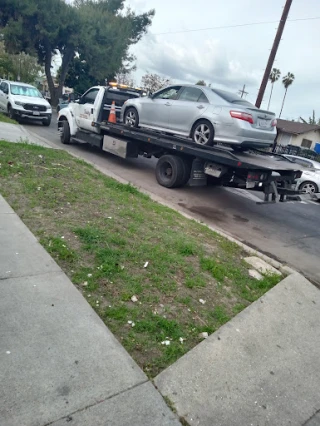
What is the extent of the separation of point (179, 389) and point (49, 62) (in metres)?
36.4

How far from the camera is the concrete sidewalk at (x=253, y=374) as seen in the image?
2363mm

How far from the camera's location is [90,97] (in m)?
11.3

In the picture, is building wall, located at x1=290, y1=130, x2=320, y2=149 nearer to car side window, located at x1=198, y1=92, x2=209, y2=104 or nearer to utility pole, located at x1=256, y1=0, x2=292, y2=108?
utility pole, located at x1=256, y1=0, x2=292, y2=108

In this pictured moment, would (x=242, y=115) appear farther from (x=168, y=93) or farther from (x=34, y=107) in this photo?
(x=34, y=107)

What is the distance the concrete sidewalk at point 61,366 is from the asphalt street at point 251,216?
3.58 metres

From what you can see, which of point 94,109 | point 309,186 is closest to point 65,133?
point 94,109

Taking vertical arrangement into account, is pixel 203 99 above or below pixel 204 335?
above

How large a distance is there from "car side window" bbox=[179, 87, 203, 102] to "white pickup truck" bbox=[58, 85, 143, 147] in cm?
314

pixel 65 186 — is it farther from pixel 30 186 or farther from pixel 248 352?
pixel 248 352

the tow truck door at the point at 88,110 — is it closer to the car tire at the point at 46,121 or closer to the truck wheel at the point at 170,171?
the truck wheel at the point at 170,171

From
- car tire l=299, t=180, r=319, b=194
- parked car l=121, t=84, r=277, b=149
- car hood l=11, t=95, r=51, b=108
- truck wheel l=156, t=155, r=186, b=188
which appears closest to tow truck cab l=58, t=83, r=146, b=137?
parked car l=121, t=84, r=277, b=149

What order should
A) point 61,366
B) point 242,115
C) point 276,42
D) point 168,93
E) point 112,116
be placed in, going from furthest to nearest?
point 276,42 < point 112,116 < point 168,93 < point 242,115 < point 61,366

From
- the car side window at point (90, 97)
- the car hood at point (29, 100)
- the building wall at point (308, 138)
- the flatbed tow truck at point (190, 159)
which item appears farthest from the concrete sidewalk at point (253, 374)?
the building wall at point (308, 138)

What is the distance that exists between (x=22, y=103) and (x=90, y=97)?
639 cm
